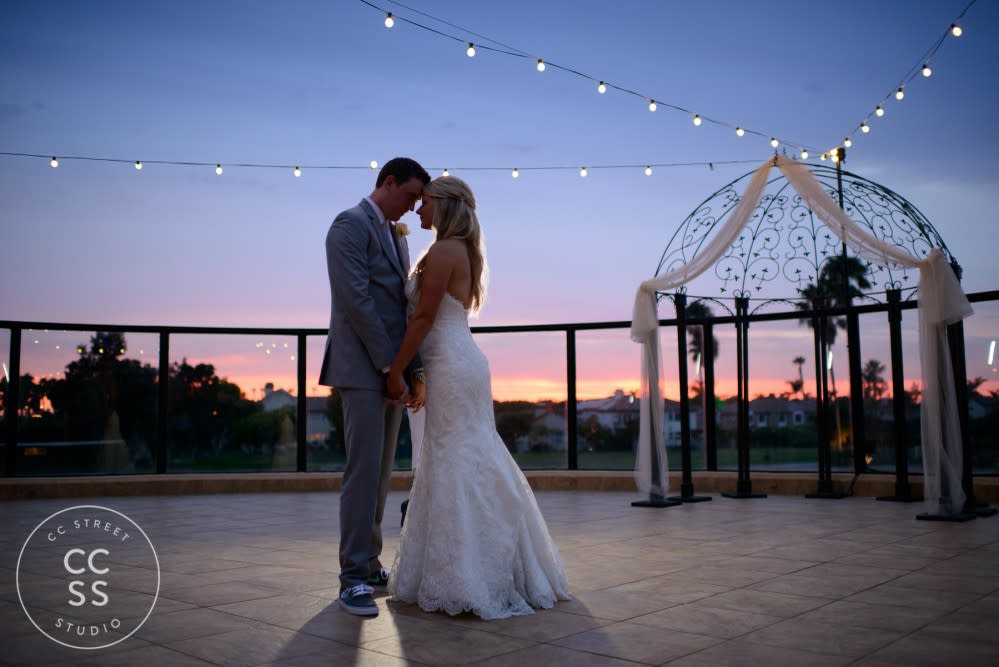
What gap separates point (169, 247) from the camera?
9812 millimetres

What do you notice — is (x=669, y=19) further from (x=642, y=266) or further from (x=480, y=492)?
(x=480, y=492)

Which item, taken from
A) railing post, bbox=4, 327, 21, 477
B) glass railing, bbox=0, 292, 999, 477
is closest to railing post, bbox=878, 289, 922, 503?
glass railing, bbox=0, 292, 999, 477

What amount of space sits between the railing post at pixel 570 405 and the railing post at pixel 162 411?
472cm

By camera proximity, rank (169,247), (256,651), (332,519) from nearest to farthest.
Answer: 1. (256,651)
2. (332,519)
3. (169,247)

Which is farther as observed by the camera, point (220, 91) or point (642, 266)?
point (642, 266)

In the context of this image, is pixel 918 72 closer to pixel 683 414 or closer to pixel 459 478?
pixel 683 414

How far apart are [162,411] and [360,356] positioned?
6884mm

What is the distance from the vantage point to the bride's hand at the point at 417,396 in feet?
10.5

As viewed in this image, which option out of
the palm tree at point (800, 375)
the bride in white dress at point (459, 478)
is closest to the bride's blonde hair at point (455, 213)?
the bride in white dress at point (459, 478)

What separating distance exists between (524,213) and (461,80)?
2.26m

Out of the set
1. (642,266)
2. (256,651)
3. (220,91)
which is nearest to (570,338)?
(642,266)

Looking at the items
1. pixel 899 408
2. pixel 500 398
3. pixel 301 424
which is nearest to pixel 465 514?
pixel 899 408

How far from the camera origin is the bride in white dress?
9.31 feet

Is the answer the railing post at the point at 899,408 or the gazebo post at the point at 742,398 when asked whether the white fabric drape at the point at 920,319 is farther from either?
the gazebo post at the point at 742,398
